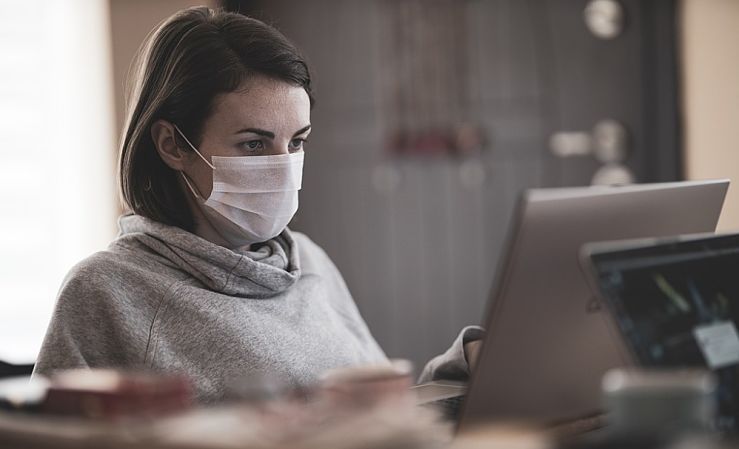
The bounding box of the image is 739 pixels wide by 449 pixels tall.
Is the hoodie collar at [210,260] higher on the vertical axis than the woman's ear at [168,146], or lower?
lower

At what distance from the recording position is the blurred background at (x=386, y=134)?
2947 millimetres

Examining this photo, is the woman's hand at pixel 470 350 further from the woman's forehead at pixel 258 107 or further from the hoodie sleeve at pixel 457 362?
the woman's forehead at pixel 258 107

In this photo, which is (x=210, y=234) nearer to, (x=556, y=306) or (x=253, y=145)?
(x=253, y=145)

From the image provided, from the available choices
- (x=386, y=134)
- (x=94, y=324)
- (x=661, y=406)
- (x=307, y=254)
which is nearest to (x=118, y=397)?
(x=661, y=406)

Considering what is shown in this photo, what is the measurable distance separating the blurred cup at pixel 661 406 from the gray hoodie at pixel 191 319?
672 millimetres

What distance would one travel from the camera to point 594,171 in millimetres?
2889

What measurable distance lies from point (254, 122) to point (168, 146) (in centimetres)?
16

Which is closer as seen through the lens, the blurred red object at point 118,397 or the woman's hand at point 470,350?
the blurred red object at point 118,397

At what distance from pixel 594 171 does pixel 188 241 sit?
67.9 inches

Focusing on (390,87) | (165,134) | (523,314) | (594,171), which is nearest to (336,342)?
(165,134)

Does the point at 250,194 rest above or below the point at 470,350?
above

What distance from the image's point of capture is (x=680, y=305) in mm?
899

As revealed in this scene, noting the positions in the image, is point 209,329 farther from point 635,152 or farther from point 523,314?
point 635,152

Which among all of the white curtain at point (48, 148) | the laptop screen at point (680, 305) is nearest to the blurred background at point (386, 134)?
the white curtain at point (48, 148)
